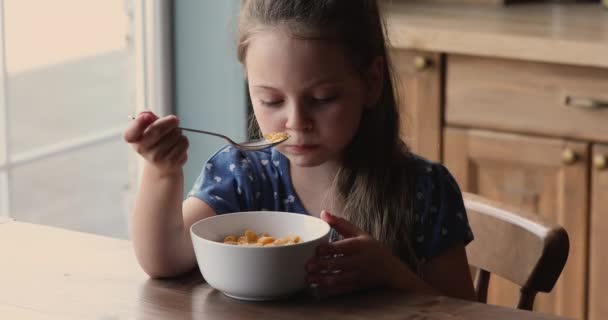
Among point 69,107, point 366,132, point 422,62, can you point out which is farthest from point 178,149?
point 69,107

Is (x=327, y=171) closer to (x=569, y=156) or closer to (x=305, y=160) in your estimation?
(x=305, y=160)

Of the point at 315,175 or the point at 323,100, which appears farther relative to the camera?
the point at 315,175

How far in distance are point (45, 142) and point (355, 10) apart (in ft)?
11.1

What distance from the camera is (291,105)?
4.12 feet

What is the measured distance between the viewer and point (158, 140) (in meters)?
1.14

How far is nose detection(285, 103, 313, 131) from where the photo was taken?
4.09 feet

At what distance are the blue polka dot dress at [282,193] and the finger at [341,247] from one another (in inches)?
8.2

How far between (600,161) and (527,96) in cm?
21

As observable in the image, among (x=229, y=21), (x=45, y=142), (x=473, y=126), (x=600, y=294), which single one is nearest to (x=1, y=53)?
(x=229, y=21)

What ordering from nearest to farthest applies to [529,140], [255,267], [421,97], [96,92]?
1. [255,267]
2. [529,140]
3. [421,97]
4. [96,92]

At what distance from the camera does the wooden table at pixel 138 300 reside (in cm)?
111

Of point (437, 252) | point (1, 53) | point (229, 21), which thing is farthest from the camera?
point (229, 21)

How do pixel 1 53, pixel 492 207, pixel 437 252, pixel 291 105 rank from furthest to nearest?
pixel 1 53
pixel 492 207
pixel 437 252
pixel 291 105

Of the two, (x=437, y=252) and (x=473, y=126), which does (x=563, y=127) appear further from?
(x=437, y=252)
